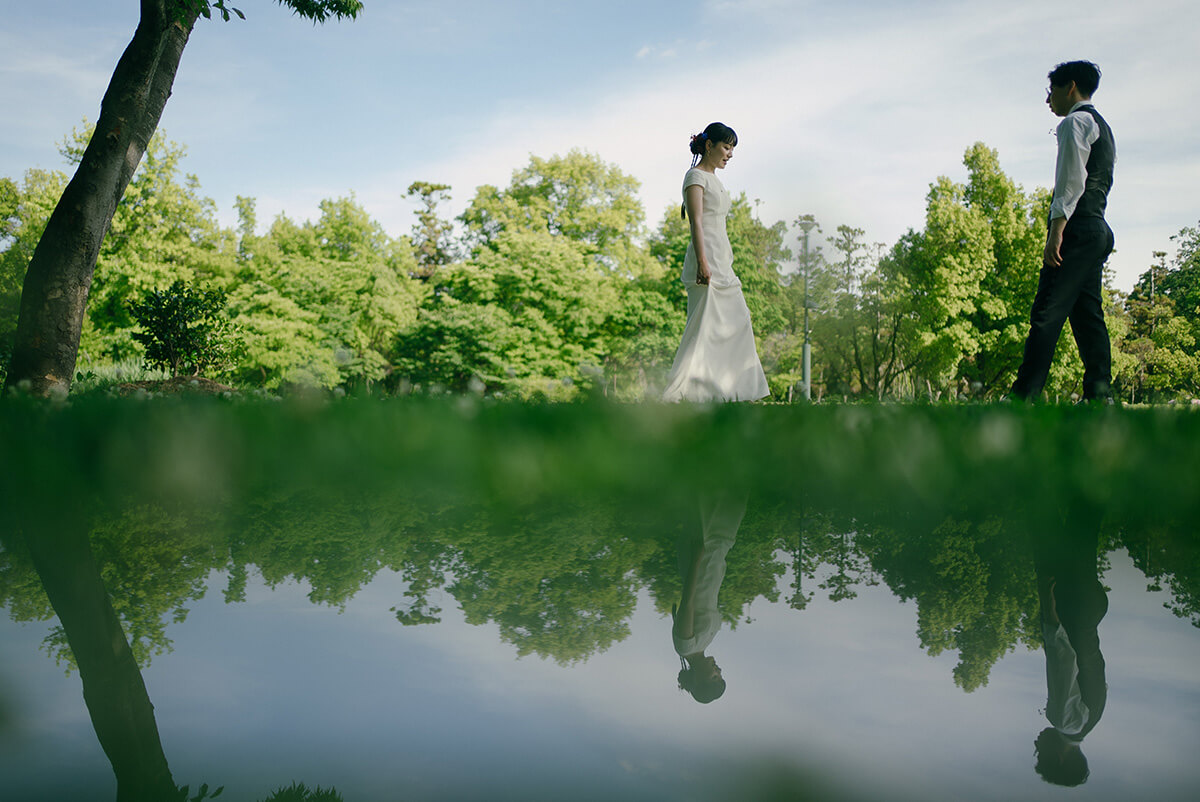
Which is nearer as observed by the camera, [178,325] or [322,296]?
[178,325]

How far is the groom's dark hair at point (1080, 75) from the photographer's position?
7078 mm

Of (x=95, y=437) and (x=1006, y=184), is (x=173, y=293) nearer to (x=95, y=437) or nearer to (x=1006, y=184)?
(x=95, y=437)

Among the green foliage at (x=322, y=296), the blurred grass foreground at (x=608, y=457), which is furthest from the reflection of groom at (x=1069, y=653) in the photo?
the green foliage at (x=322, y=296)

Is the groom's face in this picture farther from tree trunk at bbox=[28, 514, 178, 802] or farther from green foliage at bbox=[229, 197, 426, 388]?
green foliage at bbox=[229, 197, 426, 388]

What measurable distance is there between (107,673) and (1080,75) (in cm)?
823

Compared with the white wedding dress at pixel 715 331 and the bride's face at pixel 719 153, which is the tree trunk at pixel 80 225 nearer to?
the bride's face at pixel 719 153

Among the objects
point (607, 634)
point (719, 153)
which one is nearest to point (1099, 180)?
point (719, 153)

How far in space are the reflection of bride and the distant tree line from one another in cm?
2971

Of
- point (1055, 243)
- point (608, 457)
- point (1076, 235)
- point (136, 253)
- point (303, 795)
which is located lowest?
point (303, 795)

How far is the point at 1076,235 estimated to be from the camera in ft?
23.2

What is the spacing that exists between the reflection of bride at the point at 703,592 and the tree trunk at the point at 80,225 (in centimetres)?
956

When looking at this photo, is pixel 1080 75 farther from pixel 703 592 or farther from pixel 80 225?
pixel 80 225

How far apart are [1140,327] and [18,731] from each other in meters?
66.7

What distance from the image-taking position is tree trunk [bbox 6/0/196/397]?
31.7 ft
